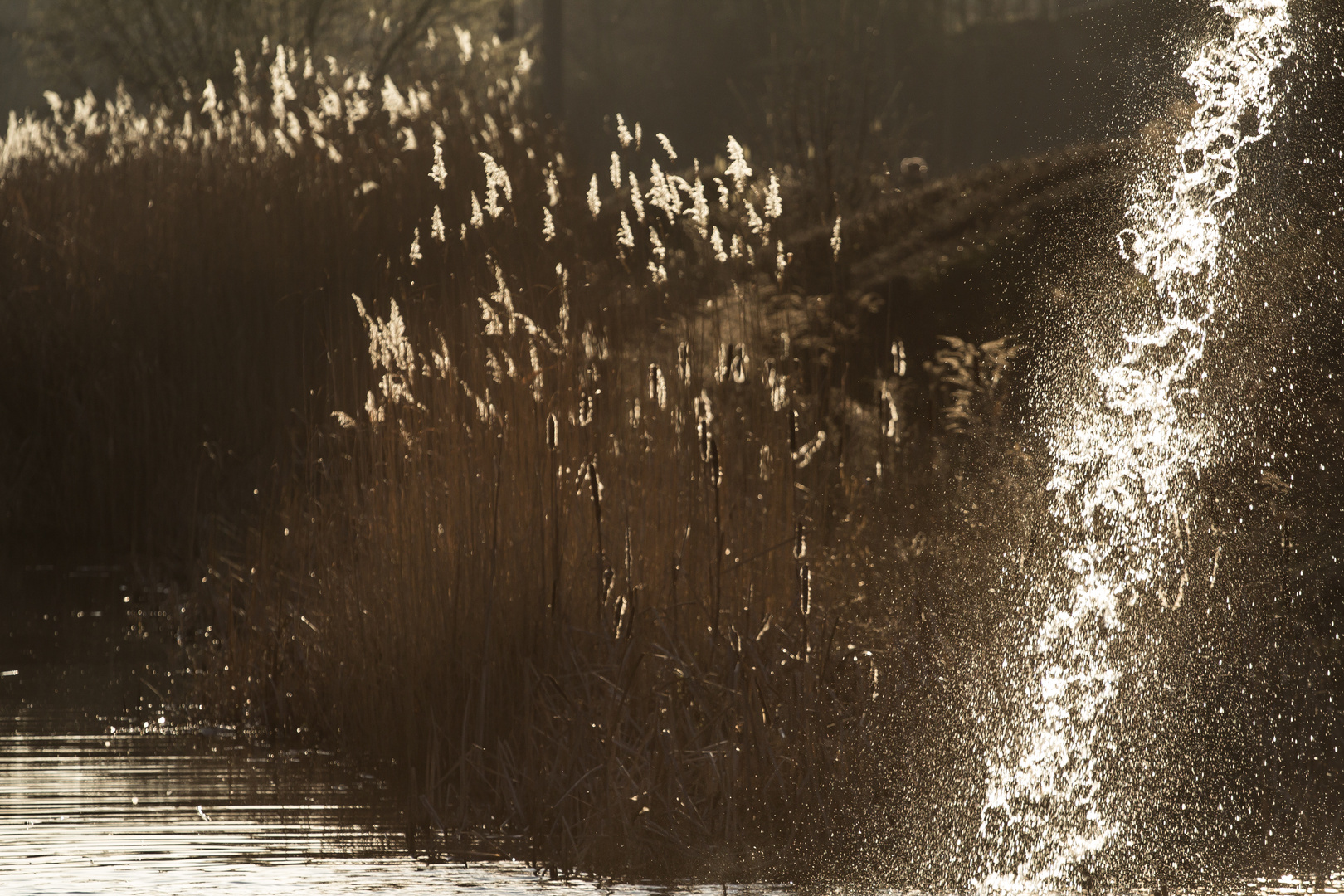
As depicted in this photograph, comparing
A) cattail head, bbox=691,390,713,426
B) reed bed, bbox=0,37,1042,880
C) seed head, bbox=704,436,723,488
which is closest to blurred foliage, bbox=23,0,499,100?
reed bed, bbox=0,37,1042,880

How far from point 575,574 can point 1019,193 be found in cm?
492

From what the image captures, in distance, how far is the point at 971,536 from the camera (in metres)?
6.40

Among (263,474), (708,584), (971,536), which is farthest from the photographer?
(263,474)

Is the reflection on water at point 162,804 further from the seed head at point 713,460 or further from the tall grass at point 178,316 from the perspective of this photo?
the tall grass at point 178,316

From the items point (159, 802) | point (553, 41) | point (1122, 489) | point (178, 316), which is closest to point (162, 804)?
point (159, 802)

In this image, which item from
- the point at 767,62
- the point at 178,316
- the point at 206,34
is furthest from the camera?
the point at 767,62

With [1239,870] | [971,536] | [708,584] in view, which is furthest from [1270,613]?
[708,584]

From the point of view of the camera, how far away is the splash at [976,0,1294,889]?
5168mm

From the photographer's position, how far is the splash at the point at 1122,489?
203 inches

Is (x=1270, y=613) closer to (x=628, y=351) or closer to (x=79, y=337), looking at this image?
(x=628, y=351)

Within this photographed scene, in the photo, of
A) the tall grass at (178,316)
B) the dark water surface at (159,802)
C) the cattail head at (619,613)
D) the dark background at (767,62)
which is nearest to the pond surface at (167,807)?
the dark water surface at (159,802)

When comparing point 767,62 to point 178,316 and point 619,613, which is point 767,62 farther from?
point 619,613

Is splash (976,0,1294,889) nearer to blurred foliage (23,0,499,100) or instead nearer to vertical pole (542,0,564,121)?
blurred foliage (23,0,499,100)

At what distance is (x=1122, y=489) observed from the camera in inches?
257
